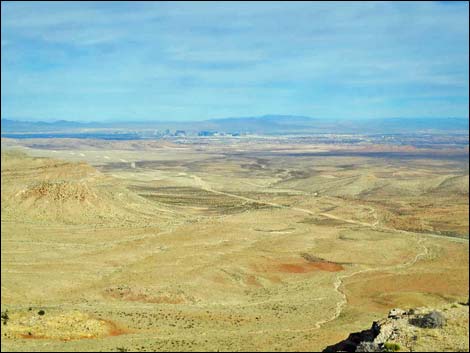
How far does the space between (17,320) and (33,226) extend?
3952 centimetres

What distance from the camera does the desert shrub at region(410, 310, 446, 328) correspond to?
95.6ft

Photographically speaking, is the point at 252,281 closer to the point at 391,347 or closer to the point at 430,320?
the point at 430,320

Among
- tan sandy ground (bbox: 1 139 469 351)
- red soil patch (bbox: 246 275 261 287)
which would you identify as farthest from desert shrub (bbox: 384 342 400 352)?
red soil patch (bbox: 246 275 261 287)

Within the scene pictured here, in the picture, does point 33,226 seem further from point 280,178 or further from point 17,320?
point 280,178

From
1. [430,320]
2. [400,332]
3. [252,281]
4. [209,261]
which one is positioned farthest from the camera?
[209,261]

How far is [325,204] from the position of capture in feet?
363

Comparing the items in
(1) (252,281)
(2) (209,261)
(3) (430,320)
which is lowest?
(1) (252,281)

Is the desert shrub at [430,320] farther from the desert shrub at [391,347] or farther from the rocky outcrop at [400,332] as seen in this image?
the desert shrub at [391,347]

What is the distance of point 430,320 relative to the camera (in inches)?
1160

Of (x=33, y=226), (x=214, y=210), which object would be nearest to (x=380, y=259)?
(x=214, y=210)

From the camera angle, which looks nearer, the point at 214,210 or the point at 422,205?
the point at 214,210

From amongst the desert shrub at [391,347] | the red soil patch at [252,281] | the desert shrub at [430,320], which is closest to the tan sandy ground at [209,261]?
the red soil patch at [252,281]

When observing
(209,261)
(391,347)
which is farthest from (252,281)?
(391,347)

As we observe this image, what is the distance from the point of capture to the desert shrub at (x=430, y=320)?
95.6ft
